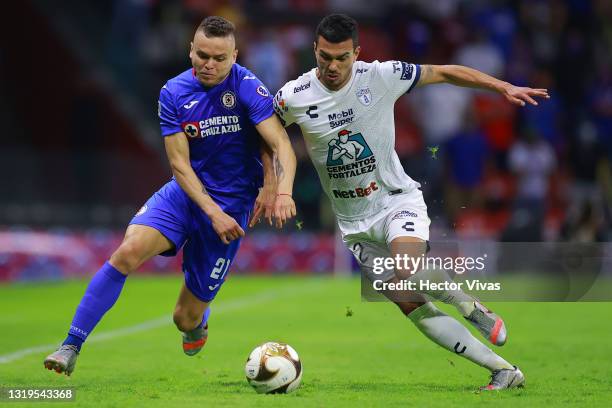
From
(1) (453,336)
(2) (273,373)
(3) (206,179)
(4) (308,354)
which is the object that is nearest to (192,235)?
(3) (206,179)

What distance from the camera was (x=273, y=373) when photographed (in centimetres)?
804

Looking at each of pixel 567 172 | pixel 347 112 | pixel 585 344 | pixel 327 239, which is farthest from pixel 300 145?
pixel 347 112

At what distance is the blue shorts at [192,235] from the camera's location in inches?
339

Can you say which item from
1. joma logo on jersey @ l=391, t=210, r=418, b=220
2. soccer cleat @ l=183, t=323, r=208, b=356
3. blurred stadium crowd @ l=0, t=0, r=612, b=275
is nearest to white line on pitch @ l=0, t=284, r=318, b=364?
soccer cleat @ l=183, t=323, r=208, b=356

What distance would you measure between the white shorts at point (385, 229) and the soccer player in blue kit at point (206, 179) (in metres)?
0.66

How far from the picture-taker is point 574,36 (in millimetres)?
23609

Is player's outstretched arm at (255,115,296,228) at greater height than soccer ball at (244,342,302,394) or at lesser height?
greater

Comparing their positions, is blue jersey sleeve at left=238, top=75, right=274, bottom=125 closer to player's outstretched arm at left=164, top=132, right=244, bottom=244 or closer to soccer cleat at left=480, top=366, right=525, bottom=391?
player's outstretched arm at left=164, top=132, right=244, bottom=244

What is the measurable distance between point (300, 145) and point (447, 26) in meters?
5.01

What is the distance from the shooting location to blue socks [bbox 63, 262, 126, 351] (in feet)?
26.5

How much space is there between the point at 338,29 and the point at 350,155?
0.93 metres

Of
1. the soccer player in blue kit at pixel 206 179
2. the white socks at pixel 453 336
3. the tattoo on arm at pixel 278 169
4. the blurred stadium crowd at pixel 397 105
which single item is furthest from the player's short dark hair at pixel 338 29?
the blurred stadium crowd at pixel 397 105

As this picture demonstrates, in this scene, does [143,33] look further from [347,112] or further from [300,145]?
[347,112]

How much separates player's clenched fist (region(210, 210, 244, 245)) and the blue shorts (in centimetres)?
57
